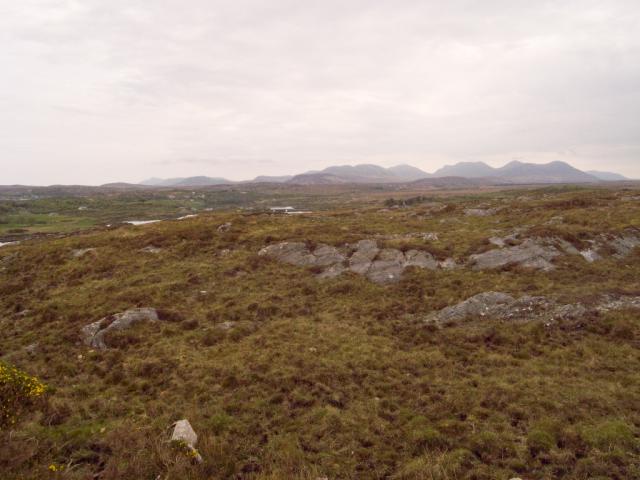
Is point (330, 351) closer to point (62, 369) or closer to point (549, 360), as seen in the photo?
point (549, 360)

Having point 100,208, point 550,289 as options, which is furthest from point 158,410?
point 100,208

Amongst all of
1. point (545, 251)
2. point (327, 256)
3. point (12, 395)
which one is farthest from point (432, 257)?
point (12, 395)

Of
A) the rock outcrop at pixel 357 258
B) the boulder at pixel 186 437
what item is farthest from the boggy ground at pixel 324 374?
the rock outcrop at pixel 357 258

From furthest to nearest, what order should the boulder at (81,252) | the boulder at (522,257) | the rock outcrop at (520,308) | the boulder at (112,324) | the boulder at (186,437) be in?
the boulder at (81,252)
the boulder at (522,257)
the boulder at (112,324)
the rock outcrop at (520,308)
the boulder at (186,437)

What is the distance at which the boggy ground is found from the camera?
1047 centimetres

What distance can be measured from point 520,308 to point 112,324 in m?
23.2

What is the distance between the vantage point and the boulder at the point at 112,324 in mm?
19375

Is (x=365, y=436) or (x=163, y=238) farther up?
(x=163, y=238)

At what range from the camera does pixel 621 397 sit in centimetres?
1273

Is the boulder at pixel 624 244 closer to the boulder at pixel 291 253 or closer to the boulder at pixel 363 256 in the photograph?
the boulder at pixel 363 256

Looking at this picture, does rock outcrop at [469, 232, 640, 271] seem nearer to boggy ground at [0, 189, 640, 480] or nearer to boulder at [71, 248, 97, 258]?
boggy ground at [0, 189, 640, 480]

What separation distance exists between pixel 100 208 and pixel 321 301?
6893 inches

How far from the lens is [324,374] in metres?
15.5

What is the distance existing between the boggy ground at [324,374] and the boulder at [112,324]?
0.55 metres
